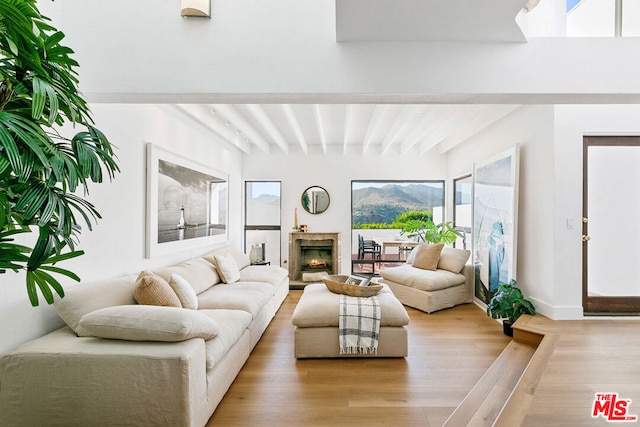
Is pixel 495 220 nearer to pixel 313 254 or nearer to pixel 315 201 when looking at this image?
pixel 315 201

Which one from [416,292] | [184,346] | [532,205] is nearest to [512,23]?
[532,205]

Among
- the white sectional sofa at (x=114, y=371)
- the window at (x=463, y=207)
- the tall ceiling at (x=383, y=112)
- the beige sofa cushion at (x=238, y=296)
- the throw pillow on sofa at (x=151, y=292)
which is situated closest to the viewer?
the white sectional sofa at (x=114, y=371)

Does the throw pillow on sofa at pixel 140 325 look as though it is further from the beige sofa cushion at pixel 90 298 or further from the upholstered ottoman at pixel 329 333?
the upholstered ottoman at pixel 329 333

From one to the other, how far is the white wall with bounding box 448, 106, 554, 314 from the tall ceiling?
32 centimetres

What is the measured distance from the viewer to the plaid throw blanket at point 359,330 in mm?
3084

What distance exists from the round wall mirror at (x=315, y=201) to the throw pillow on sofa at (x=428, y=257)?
7.31 ft

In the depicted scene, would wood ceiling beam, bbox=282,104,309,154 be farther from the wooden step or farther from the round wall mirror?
the wooden step

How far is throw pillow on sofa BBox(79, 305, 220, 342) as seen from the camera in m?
→ 1.98

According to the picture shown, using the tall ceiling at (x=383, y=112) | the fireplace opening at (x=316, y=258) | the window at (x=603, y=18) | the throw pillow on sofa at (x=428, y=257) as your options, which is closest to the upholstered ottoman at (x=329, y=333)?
the tall ceiling at (x=383, y=112)

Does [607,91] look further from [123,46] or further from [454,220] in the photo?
[454,220]

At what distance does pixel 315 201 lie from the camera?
6859 mm

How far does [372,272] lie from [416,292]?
2.34m

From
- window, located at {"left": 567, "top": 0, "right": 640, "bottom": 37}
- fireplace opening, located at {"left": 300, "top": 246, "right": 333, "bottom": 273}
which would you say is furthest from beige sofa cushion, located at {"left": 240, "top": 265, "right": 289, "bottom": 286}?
window, located at {"left": 567, "top": 0, "right": 640, "bottom": 37}

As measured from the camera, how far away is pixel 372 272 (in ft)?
23.1
